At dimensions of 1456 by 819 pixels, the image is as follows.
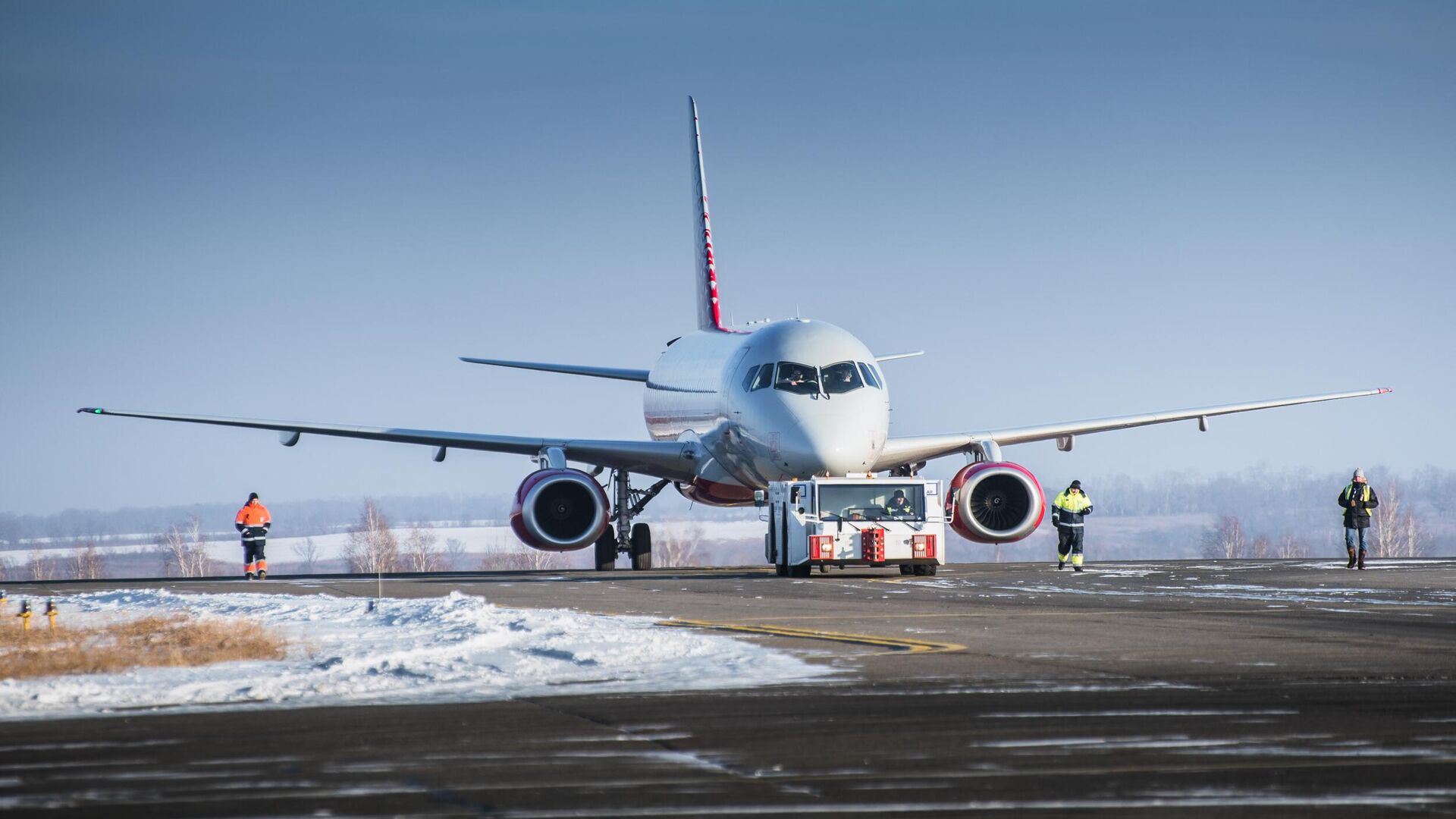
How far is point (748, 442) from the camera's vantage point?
29.9 meters

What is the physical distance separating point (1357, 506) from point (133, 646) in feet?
79.1

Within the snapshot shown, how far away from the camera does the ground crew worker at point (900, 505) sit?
88.7 feet

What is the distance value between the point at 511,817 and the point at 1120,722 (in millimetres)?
3930

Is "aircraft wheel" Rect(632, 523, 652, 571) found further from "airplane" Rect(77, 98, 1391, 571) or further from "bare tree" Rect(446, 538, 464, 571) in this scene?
"bare tree" Rect(446, 538, 464, 571)

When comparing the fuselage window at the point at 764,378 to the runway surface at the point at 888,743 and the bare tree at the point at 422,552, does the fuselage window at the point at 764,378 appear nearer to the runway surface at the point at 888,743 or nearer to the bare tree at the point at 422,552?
the runway surface at the point at 888,743

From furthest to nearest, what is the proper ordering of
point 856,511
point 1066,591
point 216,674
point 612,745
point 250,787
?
point 856,511 < point 1066,591 < point 216,674 < point 612,745 < point 250,787

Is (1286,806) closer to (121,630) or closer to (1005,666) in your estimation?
(1005,666)

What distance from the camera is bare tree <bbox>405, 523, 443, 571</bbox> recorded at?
11094cm

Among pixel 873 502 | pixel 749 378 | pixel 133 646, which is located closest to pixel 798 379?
pixel 749 378

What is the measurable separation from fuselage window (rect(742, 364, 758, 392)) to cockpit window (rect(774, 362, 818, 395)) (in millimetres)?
649

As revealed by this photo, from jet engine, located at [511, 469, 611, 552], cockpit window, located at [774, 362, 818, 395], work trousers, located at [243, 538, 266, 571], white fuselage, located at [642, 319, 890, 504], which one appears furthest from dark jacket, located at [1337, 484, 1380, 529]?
work trousers, located at [243, 538, 266, 571]

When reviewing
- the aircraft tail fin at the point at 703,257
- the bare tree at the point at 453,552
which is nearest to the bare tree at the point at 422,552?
the bare tree at the point at 453,552

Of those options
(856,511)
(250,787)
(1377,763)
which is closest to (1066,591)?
(856,511)

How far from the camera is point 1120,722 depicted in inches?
358
